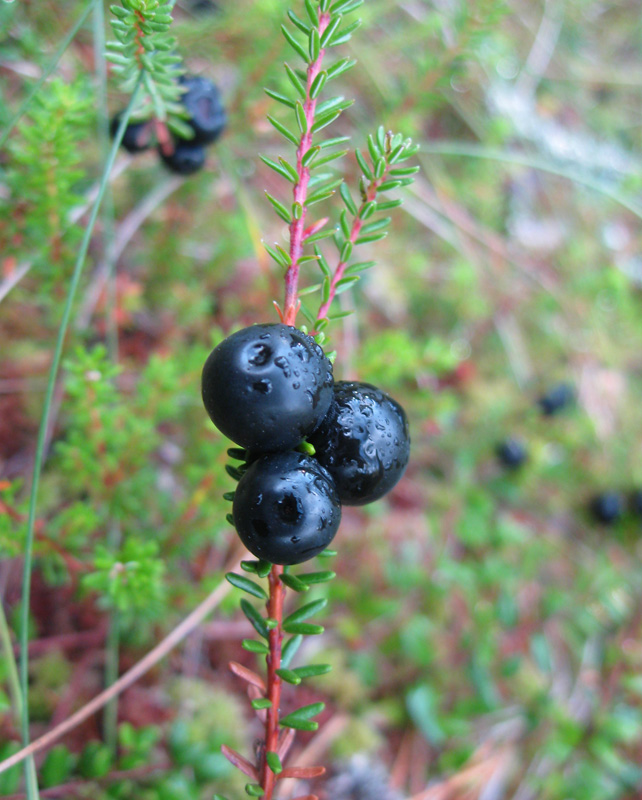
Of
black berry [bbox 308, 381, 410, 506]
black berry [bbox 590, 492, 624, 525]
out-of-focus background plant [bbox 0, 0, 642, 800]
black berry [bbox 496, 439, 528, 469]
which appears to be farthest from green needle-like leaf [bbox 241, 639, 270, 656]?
black berry [bbox 590, 492, 624, 525]

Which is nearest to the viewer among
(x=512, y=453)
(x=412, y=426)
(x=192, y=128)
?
(x=192, y=128)

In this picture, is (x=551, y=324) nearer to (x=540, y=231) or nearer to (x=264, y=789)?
(x=540, y=231)

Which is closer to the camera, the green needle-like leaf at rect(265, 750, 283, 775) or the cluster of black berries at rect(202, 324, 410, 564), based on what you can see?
the cluster of black berries at rect(202, 324, 410, 564)

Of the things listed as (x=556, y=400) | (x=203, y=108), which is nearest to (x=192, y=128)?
(x=203, y=108)

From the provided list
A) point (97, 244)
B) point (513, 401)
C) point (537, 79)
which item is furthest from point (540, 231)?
point (97, 244)

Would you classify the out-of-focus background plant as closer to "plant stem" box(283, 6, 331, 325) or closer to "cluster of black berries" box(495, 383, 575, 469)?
"cluster of black berries" box(495, 383, 575, 469)

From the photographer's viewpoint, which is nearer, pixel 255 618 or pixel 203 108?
pixel 255 618

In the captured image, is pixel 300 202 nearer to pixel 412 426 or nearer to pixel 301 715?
pixel 301 715
